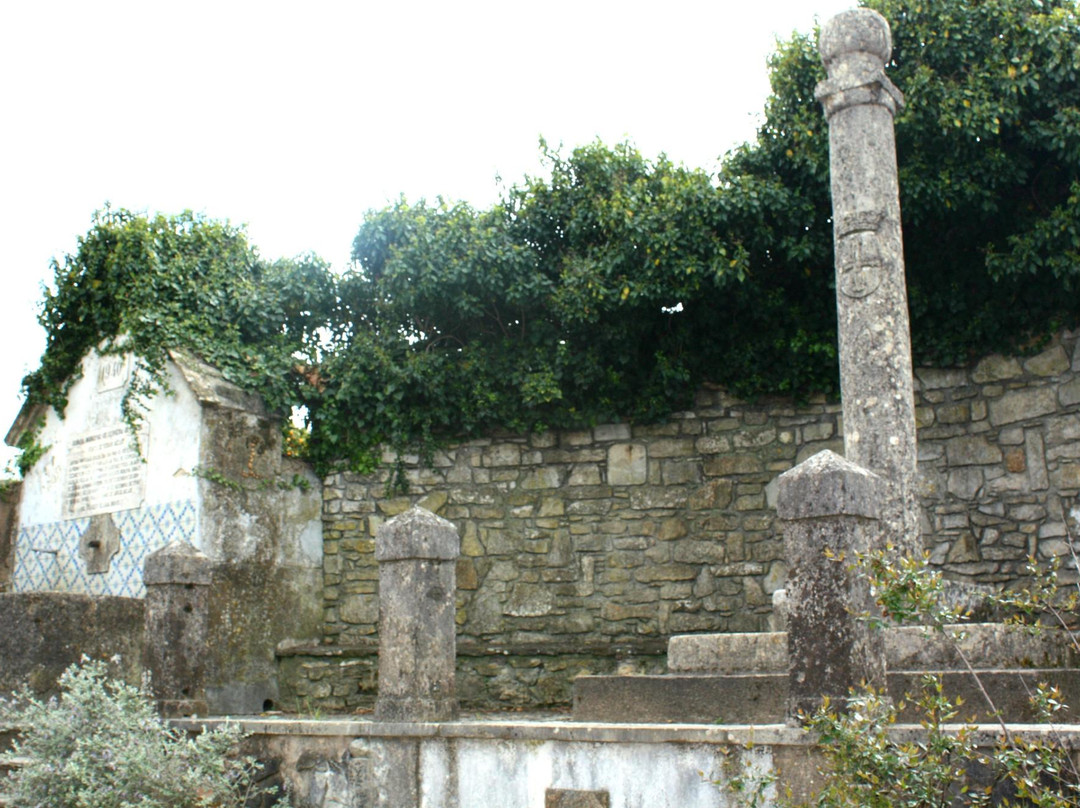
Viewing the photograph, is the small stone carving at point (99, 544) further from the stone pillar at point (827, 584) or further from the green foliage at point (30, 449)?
the stone pillar at point (827, 584)

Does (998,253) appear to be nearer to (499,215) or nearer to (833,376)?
(833,376)

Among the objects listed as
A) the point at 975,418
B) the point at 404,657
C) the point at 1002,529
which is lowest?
the point at 404,657

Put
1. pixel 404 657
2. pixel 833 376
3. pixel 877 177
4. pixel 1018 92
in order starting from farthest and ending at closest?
pixel 833 376 → pixel 1018 92 → pixel 877 177 → pixel 404 657

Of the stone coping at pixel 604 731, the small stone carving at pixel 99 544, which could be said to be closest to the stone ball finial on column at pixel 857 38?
the stone coping at pixel 604 731

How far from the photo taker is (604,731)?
16.8ft

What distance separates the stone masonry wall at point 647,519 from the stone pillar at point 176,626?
2.77 meters

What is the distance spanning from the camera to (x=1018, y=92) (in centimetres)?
880

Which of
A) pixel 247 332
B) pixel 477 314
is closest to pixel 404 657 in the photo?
pixel 477 314

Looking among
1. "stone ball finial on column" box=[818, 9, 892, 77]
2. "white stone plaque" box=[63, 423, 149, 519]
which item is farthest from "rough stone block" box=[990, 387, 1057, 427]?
"white stone plaque" box=[63, 423, 149, 519]

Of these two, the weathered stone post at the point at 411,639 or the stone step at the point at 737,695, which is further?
the weathered stone post at the point at 411,639

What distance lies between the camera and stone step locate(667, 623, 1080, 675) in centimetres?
566

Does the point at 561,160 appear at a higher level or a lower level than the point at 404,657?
higher

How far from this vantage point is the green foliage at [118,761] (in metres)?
5.71

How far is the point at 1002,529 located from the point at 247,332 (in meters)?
6.88
